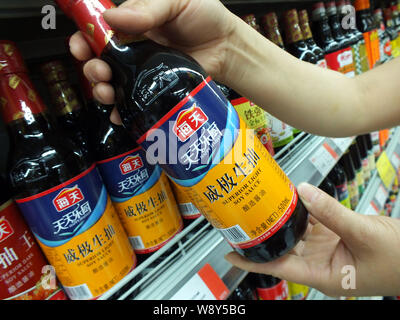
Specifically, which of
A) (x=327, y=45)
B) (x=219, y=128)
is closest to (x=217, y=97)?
(x=219, y=128)

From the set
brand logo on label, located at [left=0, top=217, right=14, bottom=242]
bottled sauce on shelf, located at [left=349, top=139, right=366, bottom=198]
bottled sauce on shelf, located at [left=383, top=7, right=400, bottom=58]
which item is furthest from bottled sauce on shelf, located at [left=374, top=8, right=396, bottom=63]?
brand logo on label, located at [left=0, top=217, right=14, bottom=242]

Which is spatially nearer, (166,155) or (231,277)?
(166,155)

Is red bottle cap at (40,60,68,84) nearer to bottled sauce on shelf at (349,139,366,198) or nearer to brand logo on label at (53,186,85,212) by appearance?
brand logo on label at (53,186,85,212)

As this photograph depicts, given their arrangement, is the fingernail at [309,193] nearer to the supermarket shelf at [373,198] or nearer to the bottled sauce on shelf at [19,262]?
the bottled sauce on shelf at [19,262]

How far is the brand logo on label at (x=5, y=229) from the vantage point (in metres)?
0.47

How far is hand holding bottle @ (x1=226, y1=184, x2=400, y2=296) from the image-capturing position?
56cm

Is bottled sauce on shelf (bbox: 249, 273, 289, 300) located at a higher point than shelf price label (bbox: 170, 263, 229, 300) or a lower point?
lower

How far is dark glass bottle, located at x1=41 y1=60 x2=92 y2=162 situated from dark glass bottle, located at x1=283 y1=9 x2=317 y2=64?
88cm

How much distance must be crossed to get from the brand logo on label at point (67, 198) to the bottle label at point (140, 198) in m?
0.09

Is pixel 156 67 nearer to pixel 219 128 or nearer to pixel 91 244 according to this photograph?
pixel 219 128

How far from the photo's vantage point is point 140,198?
61cm

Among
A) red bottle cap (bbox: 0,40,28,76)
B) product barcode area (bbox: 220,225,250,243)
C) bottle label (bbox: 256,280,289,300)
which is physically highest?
red bottle cap (bbox: 0,40,28,76)
